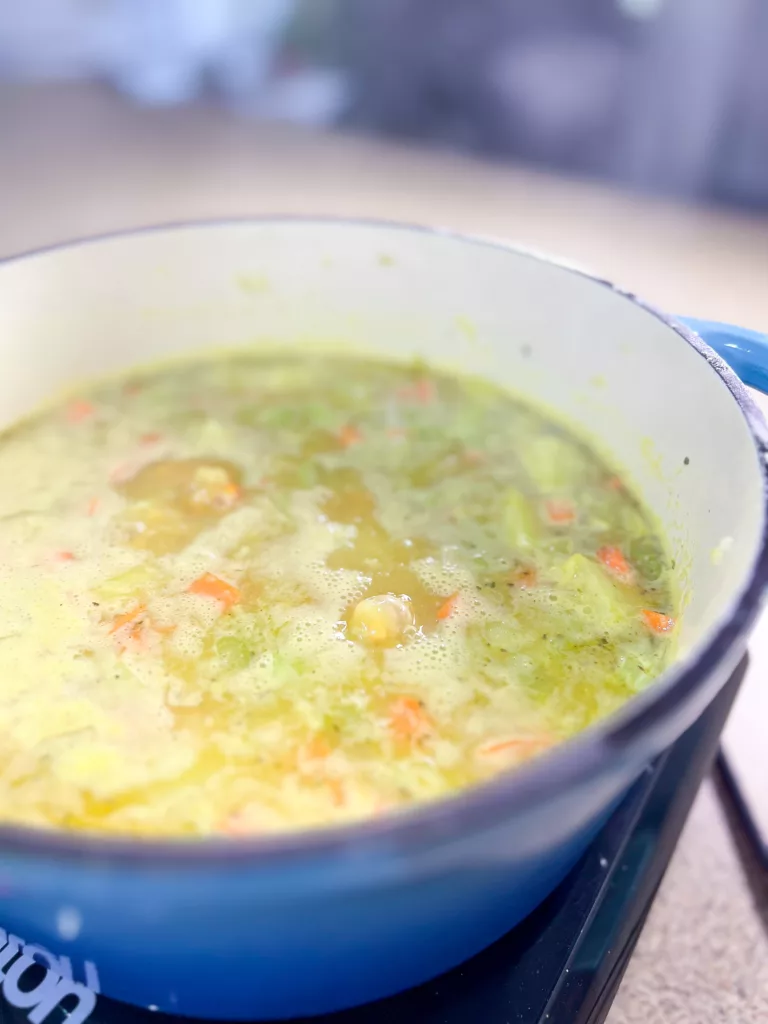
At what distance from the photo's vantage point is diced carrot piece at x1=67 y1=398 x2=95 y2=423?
1.28 metres

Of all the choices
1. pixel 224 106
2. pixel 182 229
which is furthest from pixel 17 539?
pixel 224 106

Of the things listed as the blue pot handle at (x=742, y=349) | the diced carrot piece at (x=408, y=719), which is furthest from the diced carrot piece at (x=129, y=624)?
the blue pot handle at (x=742, y=349)

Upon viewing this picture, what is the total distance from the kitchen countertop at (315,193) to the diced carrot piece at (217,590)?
1759mm

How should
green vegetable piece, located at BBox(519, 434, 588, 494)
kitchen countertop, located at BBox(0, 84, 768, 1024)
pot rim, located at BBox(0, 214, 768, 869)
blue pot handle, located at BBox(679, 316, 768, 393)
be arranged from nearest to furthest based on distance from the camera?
1. pot rim, located at BBox(0, 214, 768, 869)
2. blue pot handle, located at BBox(679, 316, 768, 393)
3. green vegetable piece, located at BBox(519, 434, 588, 494)
4. kitchen countertop, located at BBox(0, 84, 768, 1024)

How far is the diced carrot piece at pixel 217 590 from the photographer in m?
0.94

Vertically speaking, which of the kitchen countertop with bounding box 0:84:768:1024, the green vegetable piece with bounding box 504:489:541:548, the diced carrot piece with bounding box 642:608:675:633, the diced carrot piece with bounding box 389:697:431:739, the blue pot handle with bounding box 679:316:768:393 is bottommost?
the kitchen countertop with bounding box 0:84:768:1024

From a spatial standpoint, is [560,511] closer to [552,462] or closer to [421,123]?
[552,462]

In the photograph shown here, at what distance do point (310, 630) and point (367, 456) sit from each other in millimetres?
373

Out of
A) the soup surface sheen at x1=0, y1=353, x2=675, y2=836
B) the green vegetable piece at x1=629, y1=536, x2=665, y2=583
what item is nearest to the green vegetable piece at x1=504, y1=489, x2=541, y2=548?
the soup surface sheen at x1=0, y1=353, x2=675, y2=836

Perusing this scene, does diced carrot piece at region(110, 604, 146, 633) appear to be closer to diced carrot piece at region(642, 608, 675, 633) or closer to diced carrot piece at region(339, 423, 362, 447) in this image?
diced carrot piece at region(339, 423, 362, 447)

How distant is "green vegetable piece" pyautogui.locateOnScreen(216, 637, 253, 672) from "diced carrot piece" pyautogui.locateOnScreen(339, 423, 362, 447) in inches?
16.8

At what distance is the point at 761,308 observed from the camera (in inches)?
92.7

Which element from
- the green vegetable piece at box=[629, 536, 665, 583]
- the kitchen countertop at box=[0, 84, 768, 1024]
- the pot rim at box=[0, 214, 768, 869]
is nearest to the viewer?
the pot rim at box=[0, 214, 768, 869]

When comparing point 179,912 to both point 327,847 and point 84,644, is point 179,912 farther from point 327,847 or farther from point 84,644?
point 84,644
